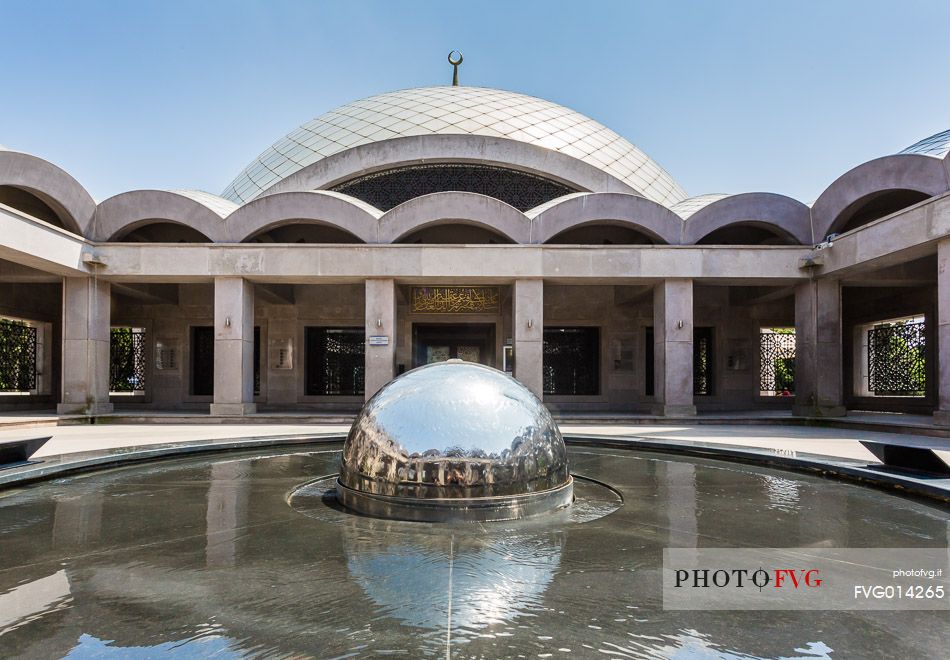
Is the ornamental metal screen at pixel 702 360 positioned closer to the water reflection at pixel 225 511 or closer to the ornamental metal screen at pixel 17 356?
the water reflection at pixel 225 511

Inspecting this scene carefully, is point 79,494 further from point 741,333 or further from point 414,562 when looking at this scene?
point 741,333

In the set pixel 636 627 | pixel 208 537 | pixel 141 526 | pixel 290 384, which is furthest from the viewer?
pixel 290 384

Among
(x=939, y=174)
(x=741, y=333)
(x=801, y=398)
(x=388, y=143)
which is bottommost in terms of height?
(x=801, y=398)

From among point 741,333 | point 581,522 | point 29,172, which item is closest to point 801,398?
point 741,333

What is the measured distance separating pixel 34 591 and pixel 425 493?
2083mm

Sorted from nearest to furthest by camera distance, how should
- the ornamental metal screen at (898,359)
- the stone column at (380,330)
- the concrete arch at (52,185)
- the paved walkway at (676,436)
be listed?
the paved walkway at (676,436) → the concrete arch at (52,185) → the stone column at (380,330) → the ornamental metal screen at (898,359)

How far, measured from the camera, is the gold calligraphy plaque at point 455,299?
1898cm

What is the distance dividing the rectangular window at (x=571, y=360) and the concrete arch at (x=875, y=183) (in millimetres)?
7670

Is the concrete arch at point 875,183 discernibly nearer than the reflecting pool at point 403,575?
No

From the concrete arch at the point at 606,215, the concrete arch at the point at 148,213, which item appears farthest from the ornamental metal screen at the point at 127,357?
the concrete arch at the point at 606,215

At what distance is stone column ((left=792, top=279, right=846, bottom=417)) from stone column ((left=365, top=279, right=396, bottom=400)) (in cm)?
1143

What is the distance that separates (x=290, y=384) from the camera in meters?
19.0

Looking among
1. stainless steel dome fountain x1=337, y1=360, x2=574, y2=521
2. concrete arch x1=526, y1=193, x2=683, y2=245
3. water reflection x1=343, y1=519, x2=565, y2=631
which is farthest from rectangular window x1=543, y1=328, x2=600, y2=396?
water reflection x1=343, y1=519, x2=565, y2=631

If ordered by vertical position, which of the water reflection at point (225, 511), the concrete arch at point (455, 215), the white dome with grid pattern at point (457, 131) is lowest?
the water reflection at point (225, 511)
